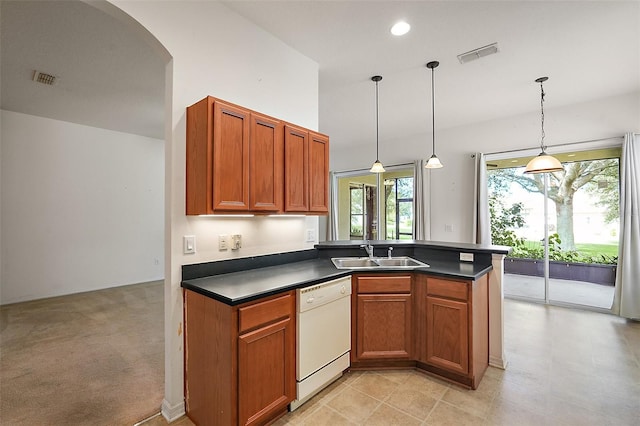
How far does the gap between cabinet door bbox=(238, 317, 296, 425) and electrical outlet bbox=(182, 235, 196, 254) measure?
0.77 metres

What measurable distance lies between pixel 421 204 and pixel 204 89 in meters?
4.53

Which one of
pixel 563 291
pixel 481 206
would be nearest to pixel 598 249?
pixel 563 291

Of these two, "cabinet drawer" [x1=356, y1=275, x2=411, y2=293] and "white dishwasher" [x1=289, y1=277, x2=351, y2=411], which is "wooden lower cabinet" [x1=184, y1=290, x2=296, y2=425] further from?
"cabinet drawer" [x1=356, y1=275, x2=411, y2=293]

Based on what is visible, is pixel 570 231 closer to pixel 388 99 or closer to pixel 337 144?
pixel 388 99

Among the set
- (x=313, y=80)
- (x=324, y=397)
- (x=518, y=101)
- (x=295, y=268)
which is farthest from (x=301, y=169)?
(x=518, y=101)

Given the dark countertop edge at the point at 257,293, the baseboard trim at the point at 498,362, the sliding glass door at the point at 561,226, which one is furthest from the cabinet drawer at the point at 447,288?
the sliding glass door at the point at 561,226

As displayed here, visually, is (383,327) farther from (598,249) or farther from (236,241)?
(598,249)

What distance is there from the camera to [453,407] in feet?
6.58

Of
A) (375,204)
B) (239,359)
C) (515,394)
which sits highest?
(375,204)

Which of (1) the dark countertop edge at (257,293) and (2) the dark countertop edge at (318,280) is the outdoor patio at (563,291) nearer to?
(2) the dark countertop edge at (318,280)

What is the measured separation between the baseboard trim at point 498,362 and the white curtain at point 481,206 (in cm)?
267

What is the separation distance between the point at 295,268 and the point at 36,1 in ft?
9.44

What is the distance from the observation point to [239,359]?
160 centimetres

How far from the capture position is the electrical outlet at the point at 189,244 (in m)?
1.98
